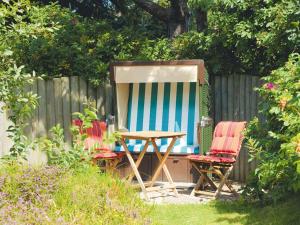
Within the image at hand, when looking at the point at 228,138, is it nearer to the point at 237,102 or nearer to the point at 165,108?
the point at 237,102

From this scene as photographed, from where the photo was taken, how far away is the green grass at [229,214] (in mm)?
5727

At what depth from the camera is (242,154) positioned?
30.3 feet

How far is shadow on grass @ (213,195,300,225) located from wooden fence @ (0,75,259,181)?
2399mm

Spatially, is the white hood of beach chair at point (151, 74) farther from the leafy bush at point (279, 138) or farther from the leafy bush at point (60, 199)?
the leafy bush at point (60, 199)

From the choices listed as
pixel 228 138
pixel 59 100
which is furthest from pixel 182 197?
pixel 59 100

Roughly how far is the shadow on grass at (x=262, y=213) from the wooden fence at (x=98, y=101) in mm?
2399

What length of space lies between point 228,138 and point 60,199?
4.32 m

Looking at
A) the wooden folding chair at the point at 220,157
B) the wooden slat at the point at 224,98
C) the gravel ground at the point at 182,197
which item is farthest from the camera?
the wooden slat at the point at 224,98

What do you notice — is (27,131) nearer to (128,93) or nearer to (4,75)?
(128,93)

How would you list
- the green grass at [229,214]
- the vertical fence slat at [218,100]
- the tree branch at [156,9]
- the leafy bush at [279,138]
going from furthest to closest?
the tree branch at [156,9], the vertical fence slat at [218,100], the green grass at [229,214], the leafy bush at [279,138]

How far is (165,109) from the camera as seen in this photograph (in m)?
9.60

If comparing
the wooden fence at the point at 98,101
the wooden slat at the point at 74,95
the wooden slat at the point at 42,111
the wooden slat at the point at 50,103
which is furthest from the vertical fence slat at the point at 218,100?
the wooden slat at the point at 42,111

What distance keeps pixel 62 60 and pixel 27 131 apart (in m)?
1.64

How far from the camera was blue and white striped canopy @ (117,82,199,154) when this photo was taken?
9383mm
